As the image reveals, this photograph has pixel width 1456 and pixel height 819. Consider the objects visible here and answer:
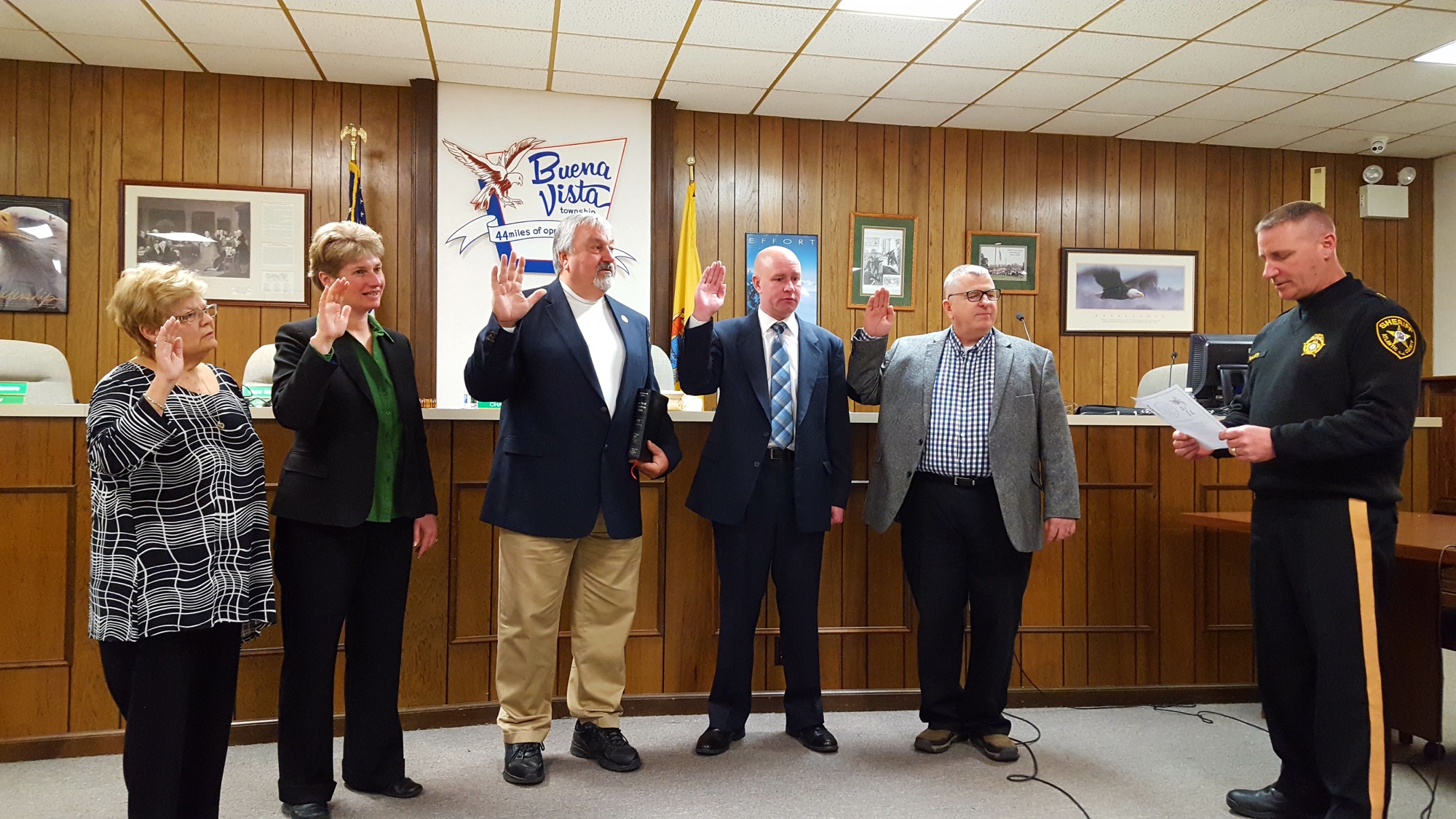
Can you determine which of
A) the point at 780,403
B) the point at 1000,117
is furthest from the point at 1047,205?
the point at 780,403

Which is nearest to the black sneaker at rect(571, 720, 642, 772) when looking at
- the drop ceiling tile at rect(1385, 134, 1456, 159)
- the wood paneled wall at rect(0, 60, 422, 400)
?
the wood paneled wall at rect(0, 60, 422, 400)

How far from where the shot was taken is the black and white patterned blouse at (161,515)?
177 centimetres

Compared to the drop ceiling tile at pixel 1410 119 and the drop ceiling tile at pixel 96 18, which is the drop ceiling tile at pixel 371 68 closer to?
the drop ceiling tile at pixel 96 18

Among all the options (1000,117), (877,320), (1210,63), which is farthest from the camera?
(1000,117)

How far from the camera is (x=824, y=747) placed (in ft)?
9.25

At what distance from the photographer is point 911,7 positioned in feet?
13.7

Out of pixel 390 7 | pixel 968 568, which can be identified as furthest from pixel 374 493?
pixel 390 7

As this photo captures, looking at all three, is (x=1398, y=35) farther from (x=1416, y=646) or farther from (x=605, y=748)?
(x=605, y=748)

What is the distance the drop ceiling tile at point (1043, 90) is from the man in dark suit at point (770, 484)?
120 inches

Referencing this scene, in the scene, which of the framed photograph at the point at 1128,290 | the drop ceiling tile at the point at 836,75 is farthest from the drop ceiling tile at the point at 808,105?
the framed photograph at the point at 1128,290

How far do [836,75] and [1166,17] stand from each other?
1.68 m

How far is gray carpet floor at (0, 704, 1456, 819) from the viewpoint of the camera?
2.39 m

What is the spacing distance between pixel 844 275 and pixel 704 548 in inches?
127

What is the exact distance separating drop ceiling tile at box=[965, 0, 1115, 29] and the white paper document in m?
2.49
